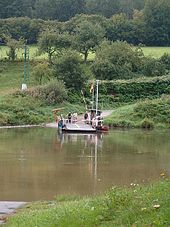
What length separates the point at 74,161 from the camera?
28.0 meters

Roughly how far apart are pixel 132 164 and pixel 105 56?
3667 centimetres

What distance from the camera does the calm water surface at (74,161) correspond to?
20588 millimetres

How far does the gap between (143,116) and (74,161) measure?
21.9 meters

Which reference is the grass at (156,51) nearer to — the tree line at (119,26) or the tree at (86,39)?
the tree line at (119,26)

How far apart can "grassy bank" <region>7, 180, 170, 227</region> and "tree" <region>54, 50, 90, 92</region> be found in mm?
44209

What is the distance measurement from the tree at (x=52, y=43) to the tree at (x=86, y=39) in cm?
137

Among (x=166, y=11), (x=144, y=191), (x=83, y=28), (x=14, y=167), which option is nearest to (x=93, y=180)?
(x=14, y=167)

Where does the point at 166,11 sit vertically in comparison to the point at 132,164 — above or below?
above

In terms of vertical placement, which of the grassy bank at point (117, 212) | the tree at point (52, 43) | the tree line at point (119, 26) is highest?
the tree line at point (119, 26)

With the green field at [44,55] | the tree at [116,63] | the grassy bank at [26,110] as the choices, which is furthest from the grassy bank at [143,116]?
the green field at [44,55]

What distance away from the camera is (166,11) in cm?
9244

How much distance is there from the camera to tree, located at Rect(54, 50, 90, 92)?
55.5 metres

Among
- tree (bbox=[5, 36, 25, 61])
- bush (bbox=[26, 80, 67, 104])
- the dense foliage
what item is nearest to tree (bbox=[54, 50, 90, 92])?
the dense foliage

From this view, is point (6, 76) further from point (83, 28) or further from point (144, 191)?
point (144, 191)
